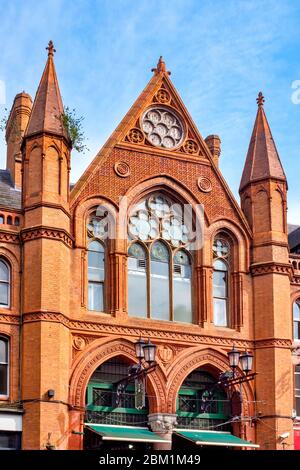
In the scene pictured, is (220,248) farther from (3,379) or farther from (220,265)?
(3,379)

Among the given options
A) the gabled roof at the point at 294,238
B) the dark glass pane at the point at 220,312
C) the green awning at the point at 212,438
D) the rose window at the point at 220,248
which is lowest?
the green awning at the point at 212,438

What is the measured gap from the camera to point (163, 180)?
4075 cm

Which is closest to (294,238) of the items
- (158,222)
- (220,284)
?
(220,284)

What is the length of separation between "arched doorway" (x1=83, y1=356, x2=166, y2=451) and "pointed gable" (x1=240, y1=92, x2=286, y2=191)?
965 cm

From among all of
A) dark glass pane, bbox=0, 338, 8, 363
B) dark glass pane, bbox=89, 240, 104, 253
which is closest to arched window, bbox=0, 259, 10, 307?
dark glass pane, bbox=0, 338, 8, 363

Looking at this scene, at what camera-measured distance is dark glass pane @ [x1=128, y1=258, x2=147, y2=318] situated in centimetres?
3900

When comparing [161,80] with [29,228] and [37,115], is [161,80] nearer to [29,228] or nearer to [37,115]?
[37,115]

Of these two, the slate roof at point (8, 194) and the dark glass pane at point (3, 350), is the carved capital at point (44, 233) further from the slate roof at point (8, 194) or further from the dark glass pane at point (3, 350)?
the dark glass pane at point (3, 350)

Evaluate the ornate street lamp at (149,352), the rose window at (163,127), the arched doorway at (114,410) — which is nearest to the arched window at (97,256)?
the arched doorway at (114,410)

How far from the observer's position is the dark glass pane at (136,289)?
39.0 m

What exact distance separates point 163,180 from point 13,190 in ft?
19.9

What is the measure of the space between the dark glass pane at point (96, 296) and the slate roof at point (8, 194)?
4227mm

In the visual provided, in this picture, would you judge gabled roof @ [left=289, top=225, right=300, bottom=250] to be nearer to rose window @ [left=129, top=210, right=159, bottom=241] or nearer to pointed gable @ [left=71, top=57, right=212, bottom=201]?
pointed gable @ [left=71, top=57, right=212, bottom=201]
